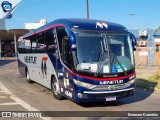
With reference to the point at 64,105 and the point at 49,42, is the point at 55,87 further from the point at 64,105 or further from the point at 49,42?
the point at 49,42

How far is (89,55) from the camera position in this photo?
10922 millimetres

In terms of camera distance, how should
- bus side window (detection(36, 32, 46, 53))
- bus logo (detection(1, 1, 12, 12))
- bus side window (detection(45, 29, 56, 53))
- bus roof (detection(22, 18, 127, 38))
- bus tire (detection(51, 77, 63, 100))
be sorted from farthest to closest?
bus logo (detection(1, 1, 12, 12))
bus side window (detection(36, 32, 46, 53))
bus side window (detection(45, 29, 56, 53))
bus tire (detection(51, 77, 63, 100))
bus roof (detection(22, 18, 127, 38))

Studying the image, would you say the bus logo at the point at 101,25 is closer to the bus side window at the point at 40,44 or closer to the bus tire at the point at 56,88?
the bus tire at the point at 56,88

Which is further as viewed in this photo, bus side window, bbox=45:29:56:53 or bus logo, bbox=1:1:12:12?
bus logo, bbox=1:1:12:12

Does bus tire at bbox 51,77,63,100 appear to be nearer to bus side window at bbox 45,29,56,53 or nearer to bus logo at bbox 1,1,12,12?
bus side window at bbox 45,29,56,53

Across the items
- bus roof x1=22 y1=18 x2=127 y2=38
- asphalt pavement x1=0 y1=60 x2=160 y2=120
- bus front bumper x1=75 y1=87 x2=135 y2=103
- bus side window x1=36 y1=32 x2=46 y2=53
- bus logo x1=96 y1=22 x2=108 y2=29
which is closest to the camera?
asphalt pavement x1=0 y1=60 x2=160 y2=120

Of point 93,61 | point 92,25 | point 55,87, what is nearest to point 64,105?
point 55,87

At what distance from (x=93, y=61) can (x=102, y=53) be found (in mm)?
414

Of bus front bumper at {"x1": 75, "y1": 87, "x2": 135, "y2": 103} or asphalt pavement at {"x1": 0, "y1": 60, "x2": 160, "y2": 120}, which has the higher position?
bus front bumper at {"x1": 75, "y1": 87, "x2": 135, "y2": 103}

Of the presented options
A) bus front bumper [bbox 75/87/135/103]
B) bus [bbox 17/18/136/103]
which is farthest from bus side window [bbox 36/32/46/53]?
bus front bumper [bbox 75/87/135/103]

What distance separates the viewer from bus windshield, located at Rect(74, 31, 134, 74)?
10820 millimetres

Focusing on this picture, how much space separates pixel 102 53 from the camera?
1102 centimetres

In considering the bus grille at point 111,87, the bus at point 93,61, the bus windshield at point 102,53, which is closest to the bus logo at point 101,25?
the bus at point 93,61

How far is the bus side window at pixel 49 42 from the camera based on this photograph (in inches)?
518
